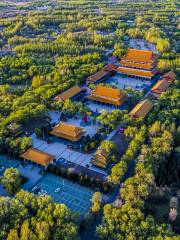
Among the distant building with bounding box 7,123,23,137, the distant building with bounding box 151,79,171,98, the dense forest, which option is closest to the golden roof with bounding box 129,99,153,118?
the dense forest

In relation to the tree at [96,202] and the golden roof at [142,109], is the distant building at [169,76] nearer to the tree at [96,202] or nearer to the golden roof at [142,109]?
the golden roof at [142,109]

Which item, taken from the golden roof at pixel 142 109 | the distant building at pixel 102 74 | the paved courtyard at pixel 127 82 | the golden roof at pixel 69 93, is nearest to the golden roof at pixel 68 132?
the golden roof at pixel 69 93

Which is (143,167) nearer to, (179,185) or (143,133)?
(179,185)

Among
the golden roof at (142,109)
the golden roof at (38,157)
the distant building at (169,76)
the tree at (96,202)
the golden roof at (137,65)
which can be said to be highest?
the golden roof at (137,65)

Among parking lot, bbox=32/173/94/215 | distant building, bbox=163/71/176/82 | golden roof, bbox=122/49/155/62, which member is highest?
golden roof, bbox=122/49/155/62

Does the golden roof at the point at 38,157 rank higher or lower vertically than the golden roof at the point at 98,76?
lower

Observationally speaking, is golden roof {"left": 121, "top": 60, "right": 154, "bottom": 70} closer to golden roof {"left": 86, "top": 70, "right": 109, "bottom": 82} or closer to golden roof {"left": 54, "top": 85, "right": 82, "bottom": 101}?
golden roof {"left": 86, "top": 70, "right": 109, "bottom": 82}

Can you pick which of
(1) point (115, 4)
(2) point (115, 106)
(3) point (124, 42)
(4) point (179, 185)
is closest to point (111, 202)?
(4) point (179, 185)
